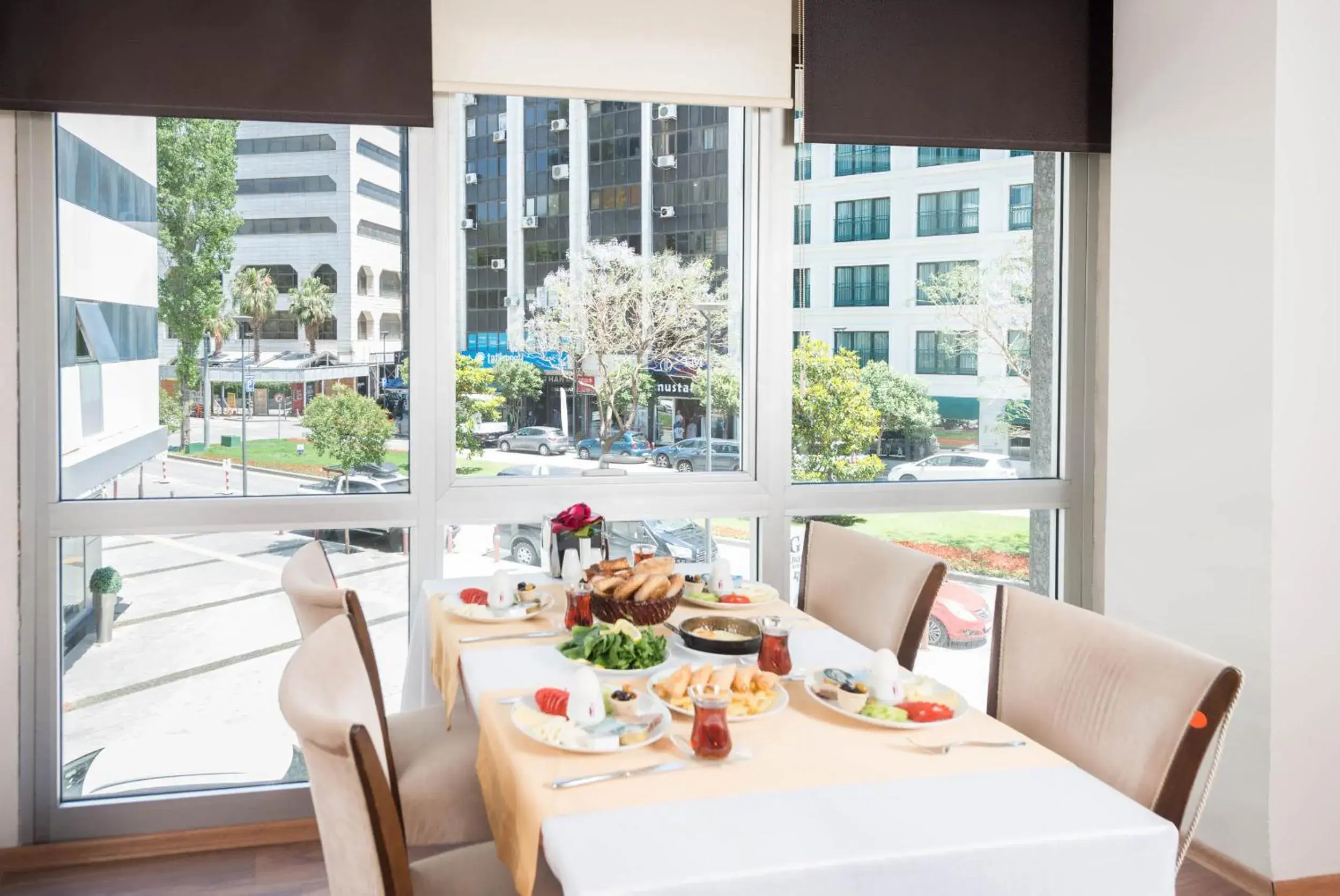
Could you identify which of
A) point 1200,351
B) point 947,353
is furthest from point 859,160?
point 1200,351

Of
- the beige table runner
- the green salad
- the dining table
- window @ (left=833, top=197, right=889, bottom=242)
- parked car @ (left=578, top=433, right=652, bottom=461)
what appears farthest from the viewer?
window @ (left=833, top=197, right=889, bottom=242)

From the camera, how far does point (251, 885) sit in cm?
265

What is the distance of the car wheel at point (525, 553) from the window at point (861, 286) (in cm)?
121

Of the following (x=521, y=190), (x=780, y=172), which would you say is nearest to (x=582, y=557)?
(x=521, y=190)

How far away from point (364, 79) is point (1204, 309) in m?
2.33

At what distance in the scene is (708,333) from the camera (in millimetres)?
3227

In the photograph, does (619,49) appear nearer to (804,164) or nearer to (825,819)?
(804,164)

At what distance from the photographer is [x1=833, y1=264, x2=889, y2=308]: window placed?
10.8 feet

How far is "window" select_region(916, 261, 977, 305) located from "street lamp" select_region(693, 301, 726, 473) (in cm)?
67

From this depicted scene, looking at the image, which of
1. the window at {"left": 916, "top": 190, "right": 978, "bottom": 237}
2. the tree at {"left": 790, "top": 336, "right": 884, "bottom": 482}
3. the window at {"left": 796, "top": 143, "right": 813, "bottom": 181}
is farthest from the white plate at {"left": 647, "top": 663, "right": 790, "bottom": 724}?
the window at {"left": 916, "top": 190, "right": 978, "bottom": 237}

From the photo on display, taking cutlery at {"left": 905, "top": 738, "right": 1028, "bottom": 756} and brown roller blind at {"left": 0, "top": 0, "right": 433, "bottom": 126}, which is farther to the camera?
brown roller blind at {"left": 0, "top": 0, "right": 433, "bottom": 126}

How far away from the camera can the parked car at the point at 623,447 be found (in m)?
3.17

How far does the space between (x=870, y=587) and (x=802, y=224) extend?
4.13 feet

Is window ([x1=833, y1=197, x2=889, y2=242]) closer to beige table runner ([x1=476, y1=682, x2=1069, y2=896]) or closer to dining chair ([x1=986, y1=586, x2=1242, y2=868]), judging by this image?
dining chair ([x1=986, y1=586, x2=1242, y2=868])
